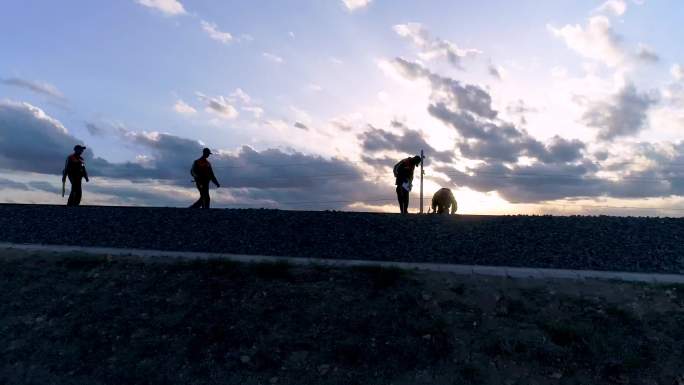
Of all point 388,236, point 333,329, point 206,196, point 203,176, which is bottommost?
point 333,329

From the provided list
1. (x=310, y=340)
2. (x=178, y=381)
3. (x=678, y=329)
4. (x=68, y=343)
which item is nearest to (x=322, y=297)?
(x=310, y=340)

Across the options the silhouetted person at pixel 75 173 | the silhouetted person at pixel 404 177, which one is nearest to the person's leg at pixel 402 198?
the silhouetted person at pixel 404 177

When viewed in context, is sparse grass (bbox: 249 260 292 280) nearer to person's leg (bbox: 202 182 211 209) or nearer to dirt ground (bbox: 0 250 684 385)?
dirt ground (bbox: 0 250 684 385)

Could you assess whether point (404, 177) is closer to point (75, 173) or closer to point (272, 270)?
point (272, 270)

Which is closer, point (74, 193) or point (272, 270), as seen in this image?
point (272, 270)

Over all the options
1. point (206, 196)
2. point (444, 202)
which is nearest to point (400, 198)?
point (444, 202)

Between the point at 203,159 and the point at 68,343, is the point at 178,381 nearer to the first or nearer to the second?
the point at 68,343

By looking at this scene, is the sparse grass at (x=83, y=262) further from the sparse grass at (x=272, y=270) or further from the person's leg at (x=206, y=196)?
the person's leg at (x=206, y=196)

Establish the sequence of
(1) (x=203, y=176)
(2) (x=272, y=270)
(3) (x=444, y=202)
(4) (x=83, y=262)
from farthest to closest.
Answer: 1. (3) (x=444, y=202)
2. (1) (x=203, y=176)
3. (4) (x=83, y=262)
4. (2) (x=272, y=270)

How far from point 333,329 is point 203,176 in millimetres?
10892

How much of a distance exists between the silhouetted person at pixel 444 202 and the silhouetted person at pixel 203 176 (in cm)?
774

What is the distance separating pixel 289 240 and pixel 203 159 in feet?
19.7

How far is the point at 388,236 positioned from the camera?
14023 millimetres

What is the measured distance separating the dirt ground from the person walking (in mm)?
10113
